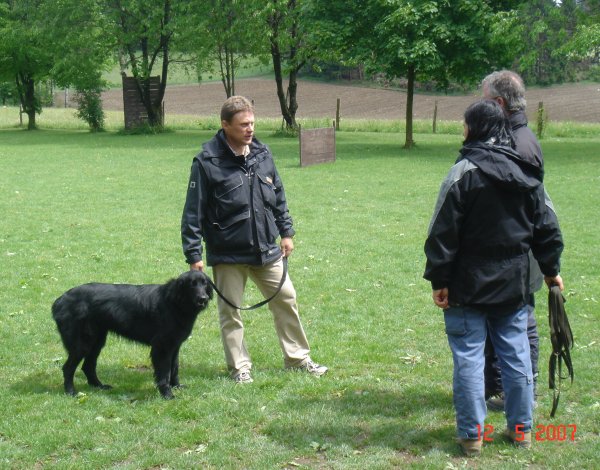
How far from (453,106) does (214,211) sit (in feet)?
173

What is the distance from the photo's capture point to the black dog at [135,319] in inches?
223

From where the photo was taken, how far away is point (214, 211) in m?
5.87

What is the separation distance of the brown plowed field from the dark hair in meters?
41.4

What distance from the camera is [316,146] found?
2244 cm

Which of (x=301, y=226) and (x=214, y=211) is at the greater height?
(x=214, y=211)

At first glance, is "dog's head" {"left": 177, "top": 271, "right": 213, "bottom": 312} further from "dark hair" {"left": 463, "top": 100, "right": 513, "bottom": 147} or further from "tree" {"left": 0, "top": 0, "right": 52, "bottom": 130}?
"tree" {"left": 0, "top": 0, "right": 52, "bottom": 130}

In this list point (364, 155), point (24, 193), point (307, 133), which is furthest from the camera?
point (364, 155)

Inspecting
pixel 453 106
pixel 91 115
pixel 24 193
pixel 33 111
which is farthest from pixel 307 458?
pixel 453 106

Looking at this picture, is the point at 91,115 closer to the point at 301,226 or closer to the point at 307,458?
the point at 301,226

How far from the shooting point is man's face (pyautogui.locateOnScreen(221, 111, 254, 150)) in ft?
18.8

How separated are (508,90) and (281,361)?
3.08 m

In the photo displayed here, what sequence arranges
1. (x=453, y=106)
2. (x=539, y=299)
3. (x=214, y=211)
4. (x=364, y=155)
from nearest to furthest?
1. (x=214, y=211)
2. (x=539, y=299)
3. (x=364, y=155)
4. (x=453, y=106)

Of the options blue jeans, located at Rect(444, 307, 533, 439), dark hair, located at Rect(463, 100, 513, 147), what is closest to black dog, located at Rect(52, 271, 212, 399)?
blue jeans, located at Rect(444, 307, 533, 439)

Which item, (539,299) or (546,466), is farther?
(539,299)
